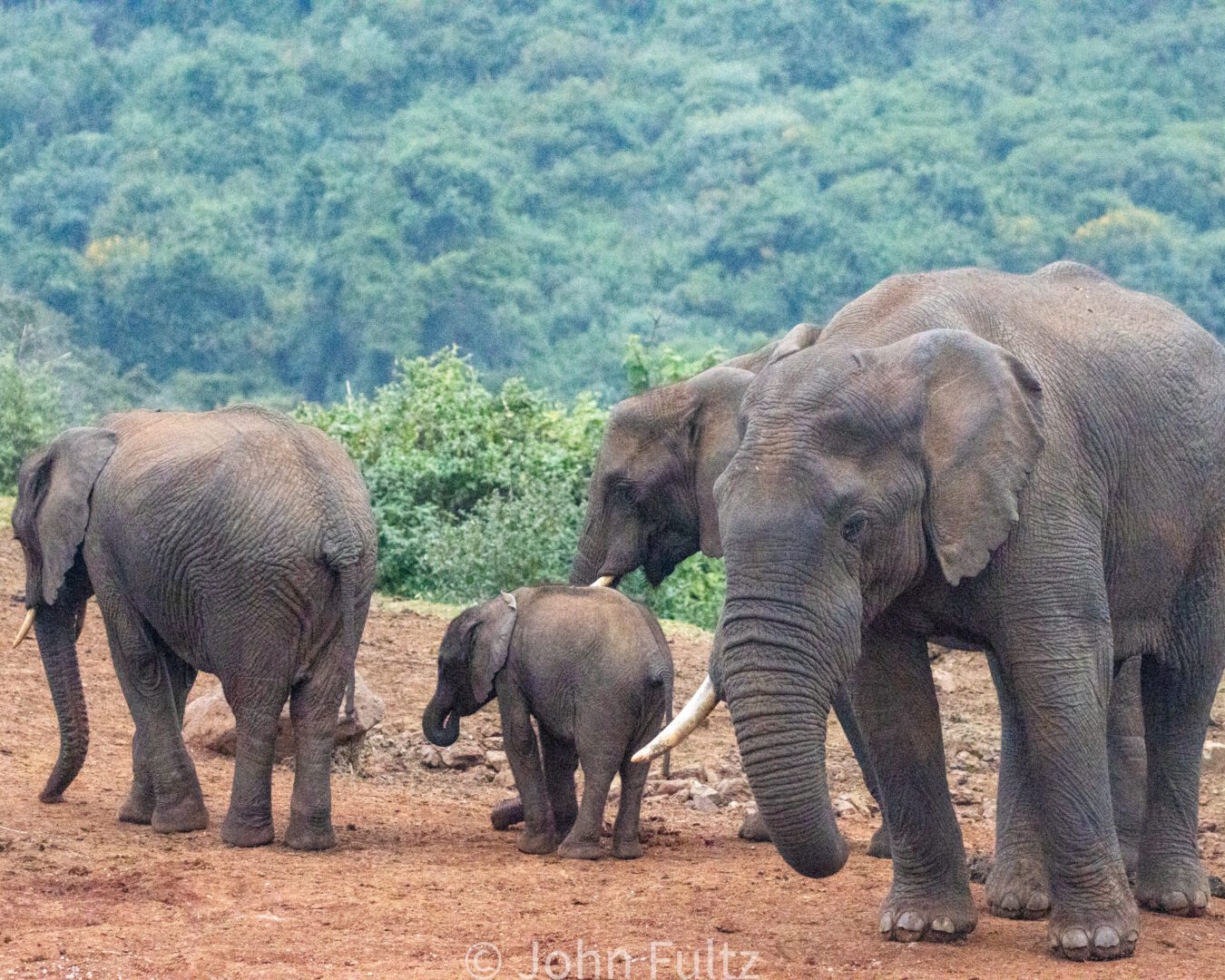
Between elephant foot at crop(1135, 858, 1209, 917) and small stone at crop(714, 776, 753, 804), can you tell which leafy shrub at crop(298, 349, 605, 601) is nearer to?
small stone at crop(714, 776, 753, 804)


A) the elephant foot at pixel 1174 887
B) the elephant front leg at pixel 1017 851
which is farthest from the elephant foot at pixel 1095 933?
the elephant foot at pixel 1174 887

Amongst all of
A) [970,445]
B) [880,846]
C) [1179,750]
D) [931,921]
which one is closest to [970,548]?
[970,445]

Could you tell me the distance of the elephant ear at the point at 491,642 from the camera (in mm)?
9195

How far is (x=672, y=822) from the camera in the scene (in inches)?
398

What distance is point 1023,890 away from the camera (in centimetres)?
739

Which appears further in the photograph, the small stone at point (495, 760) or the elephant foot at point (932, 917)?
the small stone at point (495, 760)

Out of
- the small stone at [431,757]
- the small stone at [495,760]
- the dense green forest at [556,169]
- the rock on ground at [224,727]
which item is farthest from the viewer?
the dense green forest at [556,169]

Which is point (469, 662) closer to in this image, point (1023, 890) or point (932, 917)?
point (1023, 890)

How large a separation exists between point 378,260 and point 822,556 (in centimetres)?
5904

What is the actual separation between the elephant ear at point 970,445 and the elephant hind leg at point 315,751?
12.0 ft

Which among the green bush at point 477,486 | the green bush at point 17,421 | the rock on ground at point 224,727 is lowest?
the green bush at point 17,421

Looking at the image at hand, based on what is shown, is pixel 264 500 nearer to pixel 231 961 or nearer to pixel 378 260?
pixel 231 961

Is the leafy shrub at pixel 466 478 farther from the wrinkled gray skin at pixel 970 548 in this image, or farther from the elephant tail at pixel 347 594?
the wrinkled gray skin at pixel 970 548

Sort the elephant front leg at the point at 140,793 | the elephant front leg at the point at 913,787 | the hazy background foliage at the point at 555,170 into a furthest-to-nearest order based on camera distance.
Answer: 1. the hazy background foliage at the point at 555,170
2. the elephant front leg at the point at 140,793
3. the elephant front leg at the point at 913,787
